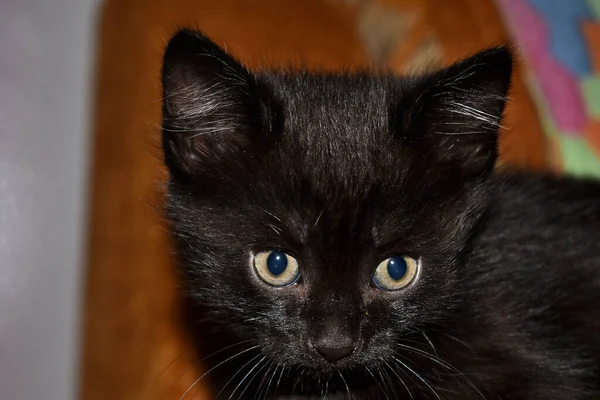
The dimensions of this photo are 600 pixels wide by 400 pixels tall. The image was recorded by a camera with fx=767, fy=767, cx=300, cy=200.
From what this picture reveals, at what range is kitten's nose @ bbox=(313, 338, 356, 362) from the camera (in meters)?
1.17

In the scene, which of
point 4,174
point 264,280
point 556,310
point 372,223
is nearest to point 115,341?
point 4,174

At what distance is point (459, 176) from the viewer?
52.0 inches

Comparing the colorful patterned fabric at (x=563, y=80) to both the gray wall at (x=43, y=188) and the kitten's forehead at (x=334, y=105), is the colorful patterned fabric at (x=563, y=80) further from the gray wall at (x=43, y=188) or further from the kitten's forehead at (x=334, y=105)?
the gray wall at (x=43, y=188)

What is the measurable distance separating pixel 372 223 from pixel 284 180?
0.52 ft

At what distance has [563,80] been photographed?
6.84 ft

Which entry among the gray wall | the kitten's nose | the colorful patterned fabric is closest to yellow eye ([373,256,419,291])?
the kitten's nose

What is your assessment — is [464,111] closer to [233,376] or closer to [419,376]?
[419,376]

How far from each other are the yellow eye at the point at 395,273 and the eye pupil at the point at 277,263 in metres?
0.15

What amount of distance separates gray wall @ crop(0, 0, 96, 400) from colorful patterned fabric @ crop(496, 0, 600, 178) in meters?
1.24

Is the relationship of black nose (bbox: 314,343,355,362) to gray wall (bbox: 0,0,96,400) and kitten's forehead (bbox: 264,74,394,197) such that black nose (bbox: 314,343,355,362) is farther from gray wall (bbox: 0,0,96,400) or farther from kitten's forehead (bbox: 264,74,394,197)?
gray wall (bbox: 0,0,96,400)

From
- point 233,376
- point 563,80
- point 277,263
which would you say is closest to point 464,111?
point 277,263

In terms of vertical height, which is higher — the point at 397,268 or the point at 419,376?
the point at 397,268

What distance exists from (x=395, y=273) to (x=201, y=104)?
1.40 feet

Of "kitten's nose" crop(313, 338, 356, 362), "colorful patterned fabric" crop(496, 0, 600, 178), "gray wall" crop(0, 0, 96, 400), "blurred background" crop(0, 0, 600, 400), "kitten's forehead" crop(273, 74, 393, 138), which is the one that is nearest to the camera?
"kitten's nose" crop(313, 338, 356, 362)
